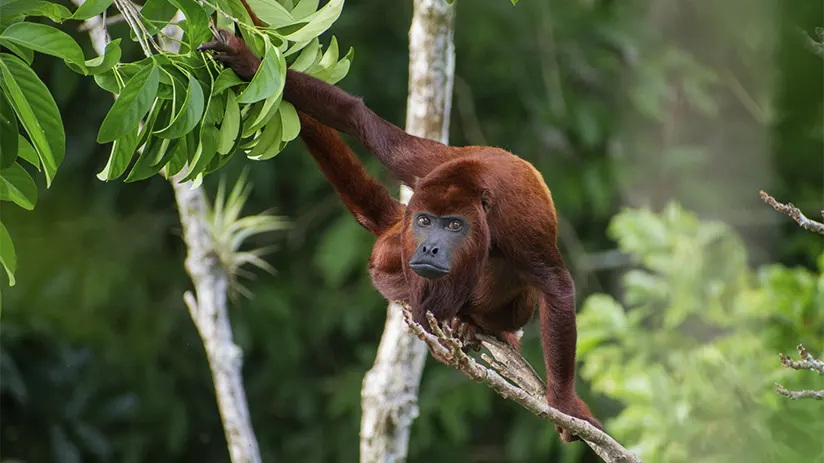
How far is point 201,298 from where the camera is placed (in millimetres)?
3756

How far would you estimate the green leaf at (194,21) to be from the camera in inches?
71.7

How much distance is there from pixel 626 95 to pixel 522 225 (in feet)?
13.6

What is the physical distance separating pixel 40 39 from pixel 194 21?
0.33 metres

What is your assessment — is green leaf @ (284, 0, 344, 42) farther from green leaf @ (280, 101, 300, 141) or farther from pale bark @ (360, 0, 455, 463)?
pale bark @ (360, 0, 455, 463)

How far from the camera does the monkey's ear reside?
2.49 metres

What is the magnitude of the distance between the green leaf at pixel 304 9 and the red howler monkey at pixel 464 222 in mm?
175

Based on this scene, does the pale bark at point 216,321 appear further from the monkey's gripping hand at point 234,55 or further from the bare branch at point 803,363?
the bare branch at point 803,363

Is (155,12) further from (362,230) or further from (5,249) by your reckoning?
(362,230)

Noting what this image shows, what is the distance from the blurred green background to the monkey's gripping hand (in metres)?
3.44

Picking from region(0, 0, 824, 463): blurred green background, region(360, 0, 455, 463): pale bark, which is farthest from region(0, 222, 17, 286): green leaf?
region(0, 0, 824, 463): blurred green background

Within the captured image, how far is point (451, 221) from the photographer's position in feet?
8.07

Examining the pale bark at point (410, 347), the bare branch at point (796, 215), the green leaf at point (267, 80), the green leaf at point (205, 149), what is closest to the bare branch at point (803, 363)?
the bare branch at point (796, 215)

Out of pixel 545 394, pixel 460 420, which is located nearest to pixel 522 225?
pixel 545 394

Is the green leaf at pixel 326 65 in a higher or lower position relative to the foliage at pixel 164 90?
higher
